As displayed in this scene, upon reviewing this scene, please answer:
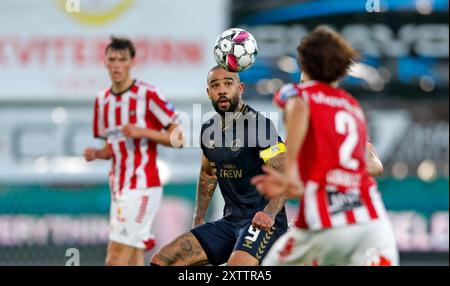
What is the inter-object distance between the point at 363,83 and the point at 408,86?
697 mm

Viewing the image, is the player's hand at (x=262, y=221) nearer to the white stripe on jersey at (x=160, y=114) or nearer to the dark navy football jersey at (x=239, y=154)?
the dark navy football jersey at (x=239, y=154)

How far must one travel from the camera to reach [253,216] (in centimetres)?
823

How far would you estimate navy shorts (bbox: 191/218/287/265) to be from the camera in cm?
799

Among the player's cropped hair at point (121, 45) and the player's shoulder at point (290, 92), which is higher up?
the player's cropped hair at point (121, 45)

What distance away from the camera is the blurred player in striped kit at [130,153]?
33.4 feet

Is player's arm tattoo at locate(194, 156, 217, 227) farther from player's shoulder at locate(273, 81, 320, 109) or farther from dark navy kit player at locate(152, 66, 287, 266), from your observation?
player's shoulder at locate(273, 81, 320, 109)

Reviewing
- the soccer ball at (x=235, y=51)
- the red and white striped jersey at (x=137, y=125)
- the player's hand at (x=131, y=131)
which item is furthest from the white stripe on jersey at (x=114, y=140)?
the soccer ball at (x=235, y=51)

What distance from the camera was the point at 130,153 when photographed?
10281mm

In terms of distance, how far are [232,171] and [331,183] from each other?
86.7 inches

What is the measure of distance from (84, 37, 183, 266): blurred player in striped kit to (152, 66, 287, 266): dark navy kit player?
1.89 metres

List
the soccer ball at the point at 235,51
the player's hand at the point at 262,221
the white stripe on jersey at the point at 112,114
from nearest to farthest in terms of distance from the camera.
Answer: the player's hand at the point at 262,221, the soccer ball at the point at 235,51, the white stripe on jersey at the point at 112,114

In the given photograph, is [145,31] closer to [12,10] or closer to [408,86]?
[12,10]

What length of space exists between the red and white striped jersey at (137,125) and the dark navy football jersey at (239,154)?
6.68 feet

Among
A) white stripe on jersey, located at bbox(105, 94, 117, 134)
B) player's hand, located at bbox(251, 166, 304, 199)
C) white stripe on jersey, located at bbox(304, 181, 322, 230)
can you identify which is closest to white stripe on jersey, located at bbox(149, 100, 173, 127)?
white stripe on jersey, located at bbox(105, 94, 117, 134)
